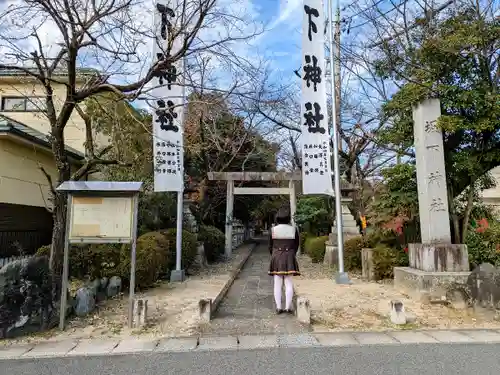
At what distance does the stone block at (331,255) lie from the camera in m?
13.7

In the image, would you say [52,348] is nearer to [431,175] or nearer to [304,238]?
[431,175]

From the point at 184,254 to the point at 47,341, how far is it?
604 centimetres

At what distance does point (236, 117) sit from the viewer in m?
18.2

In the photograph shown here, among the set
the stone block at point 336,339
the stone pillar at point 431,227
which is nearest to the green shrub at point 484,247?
the stone pillar at point 431,227

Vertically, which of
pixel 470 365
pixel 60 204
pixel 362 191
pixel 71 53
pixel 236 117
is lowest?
pixel 470 365

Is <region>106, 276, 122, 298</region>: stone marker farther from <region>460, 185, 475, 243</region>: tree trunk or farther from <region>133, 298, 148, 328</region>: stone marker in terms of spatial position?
<region>460, 185, 475, 243</region>: tree trunk

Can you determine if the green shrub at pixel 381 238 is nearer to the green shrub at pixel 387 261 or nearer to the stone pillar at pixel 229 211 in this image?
the green shrub at pixel 387 261

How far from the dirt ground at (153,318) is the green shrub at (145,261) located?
0.30m

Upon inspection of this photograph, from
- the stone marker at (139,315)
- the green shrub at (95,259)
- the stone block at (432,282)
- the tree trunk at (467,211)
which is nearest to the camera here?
the stone marker at (139,315)

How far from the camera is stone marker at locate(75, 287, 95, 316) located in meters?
6.69

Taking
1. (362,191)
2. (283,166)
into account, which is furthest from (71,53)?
(283,166)

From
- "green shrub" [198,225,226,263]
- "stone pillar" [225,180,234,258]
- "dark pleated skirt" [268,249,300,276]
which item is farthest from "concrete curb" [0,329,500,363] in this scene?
"stone pillar" [225,180,234,258]

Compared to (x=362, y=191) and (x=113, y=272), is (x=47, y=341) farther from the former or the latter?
(x=362, y=191)

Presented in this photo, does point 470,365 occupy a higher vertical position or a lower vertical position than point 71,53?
lower
